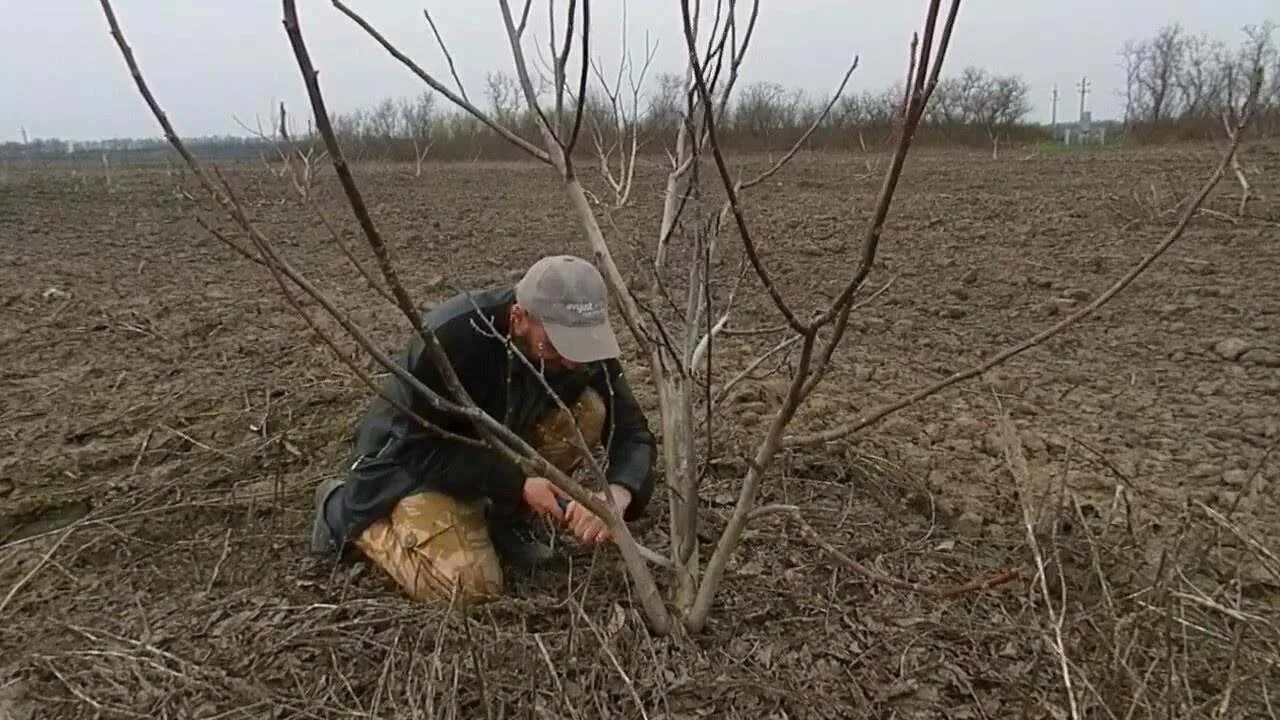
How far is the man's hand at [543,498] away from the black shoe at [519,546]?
21cm

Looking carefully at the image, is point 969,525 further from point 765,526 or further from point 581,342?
point 581,342

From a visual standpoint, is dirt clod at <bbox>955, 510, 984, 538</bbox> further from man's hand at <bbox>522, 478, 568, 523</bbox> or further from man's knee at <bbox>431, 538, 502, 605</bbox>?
man's knee at <bbox>431, 538, 502, 605</bbox>

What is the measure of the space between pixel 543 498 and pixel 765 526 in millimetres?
666

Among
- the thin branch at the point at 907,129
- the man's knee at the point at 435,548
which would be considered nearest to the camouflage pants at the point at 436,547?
the man's knee at the point at 435,548

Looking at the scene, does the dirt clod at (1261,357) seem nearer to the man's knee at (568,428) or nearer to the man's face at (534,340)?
the man's knee at (568,428)

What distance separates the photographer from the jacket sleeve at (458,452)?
2.41 meters

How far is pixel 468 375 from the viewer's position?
8.13 ft

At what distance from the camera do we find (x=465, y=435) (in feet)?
8.43

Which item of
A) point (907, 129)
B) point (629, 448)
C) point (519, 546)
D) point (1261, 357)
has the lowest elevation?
point (519, 546)

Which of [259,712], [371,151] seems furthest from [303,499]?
[371,151]

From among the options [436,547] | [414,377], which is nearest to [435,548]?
[436,547]

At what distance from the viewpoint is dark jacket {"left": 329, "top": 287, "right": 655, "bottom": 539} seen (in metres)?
2.45

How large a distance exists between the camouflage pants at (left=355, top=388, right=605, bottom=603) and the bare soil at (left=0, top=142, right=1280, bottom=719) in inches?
3.5

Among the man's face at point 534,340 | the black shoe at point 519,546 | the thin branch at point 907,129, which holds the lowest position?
the black shoe at point 519,546
